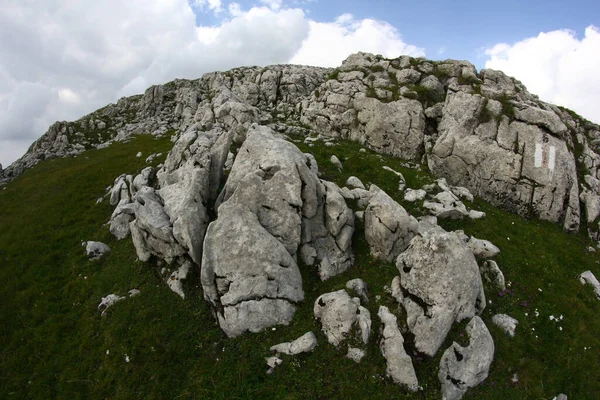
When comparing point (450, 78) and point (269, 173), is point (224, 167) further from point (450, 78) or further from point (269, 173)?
point (450, 78)

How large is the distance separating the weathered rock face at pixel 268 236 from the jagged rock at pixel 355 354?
3.71m

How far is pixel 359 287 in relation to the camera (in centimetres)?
1636

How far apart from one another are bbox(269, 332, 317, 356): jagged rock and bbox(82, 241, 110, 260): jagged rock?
55.8 feet

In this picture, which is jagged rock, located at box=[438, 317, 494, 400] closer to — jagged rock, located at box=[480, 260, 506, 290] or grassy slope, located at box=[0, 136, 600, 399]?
grassy slope, located at box=[0, 136, 600, 399]

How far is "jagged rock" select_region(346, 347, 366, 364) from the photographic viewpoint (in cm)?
1357

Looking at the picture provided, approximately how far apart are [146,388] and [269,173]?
1328 centimetres

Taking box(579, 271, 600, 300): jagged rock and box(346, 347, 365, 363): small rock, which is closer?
box(346, 347, 365, 363): small rock

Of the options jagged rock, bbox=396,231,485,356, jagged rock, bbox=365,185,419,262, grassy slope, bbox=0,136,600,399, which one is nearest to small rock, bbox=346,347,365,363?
grassy slope, bbox=0,136,600,399

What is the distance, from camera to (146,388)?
13922 millimetres

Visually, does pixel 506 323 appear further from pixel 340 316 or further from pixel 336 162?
pixel 336 162

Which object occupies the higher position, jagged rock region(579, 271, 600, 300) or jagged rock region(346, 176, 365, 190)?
jagged rock region(346, 176, 365, 190)

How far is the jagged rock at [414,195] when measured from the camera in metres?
24.3

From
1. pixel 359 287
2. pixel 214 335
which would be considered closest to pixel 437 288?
pixel 359 287

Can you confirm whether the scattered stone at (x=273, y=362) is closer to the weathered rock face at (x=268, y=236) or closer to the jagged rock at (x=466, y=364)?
the weathered rock face at (x=268, y=236)
